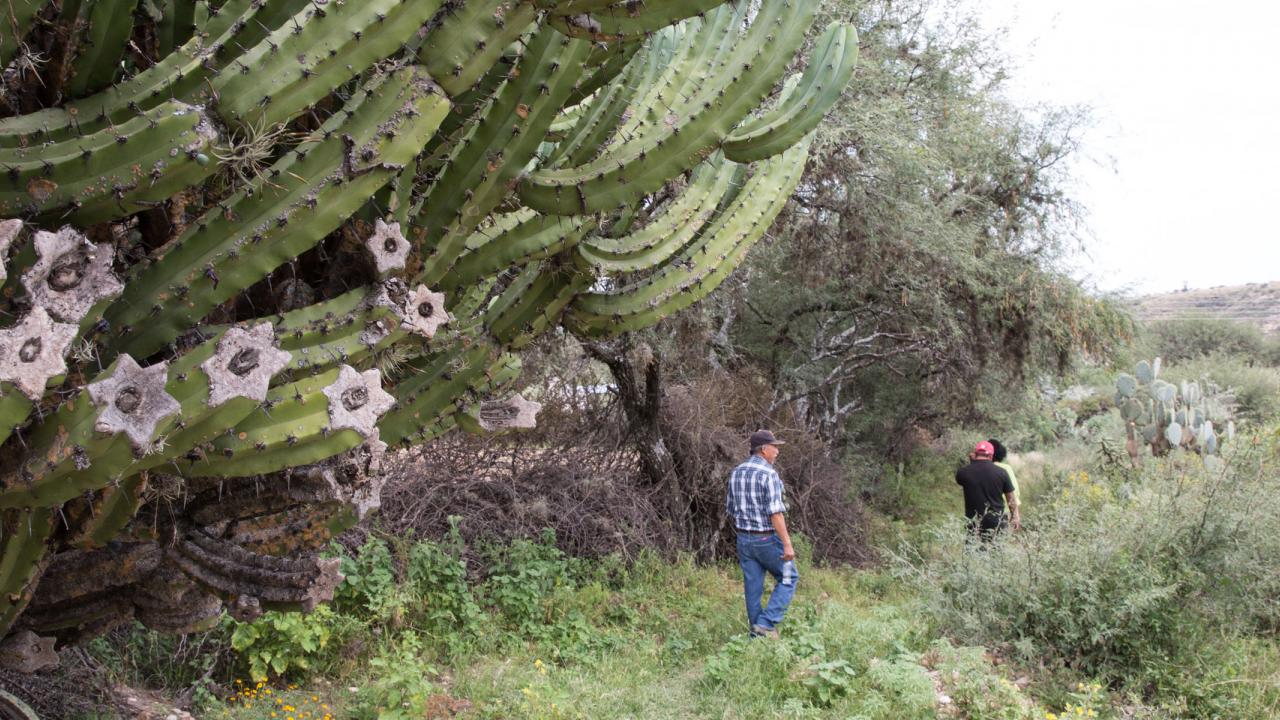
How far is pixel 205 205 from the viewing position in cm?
296

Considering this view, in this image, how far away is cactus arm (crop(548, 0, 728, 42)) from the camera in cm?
305

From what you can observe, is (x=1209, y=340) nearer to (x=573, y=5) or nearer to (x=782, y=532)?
(x=782, y=532)

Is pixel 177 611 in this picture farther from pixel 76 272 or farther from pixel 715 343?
pixel 715 343

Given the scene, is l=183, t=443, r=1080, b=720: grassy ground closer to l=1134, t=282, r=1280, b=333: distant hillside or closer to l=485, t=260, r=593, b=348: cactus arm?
l=485, t=260, r=593, b=348: cactus arm

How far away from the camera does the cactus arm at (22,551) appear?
2.81 m

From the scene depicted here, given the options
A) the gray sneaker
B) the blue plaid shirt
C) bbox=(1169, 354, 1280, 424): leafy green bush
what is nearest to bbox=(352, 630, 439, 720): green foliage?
the gray sneaker

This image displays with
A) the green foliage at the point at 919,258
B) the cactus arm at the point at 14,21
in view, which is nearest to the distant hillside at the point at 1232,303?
the green foliage at the point at 919,258

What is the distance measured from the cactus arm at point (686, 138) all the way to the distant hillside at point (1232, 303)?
143 ft

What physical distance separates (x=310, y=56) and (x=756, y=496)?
4.92m

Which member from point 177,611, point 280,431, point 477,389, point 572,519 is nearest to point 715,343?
point 572,519

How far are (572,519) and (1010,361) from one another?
649 cm

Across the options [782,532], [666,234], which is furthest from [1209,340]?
[666,234]

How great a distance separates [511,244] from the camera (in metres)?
3.97

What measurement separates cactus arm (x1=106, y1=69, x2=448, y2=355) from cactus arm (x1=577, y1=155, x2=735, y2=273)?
5.95ft
